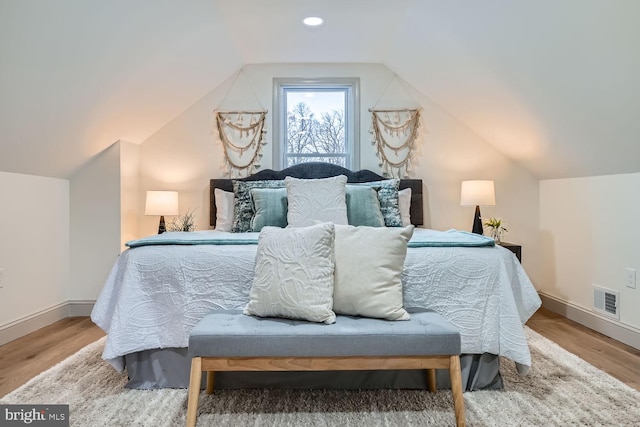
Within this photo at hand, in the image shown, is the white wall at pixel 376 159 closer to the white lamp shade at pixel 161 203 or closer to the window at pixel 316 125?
the window at pixel 316 125

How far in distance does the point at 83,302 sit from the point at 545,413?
358 cm

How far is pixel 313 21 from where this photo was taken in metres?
3.39

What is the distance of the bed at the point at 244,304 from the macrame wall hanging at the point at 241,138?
6.92 ft

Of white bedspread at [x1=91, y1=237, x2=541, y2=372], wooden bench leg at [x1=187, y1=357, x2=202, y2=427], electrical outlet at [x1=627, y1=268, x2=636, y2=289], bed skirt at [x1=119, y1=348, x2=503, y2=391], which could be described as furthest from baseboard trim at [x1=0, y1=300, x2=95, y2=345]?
electrical outlet at [x1=627, y1=268, x2=636, y2=289]

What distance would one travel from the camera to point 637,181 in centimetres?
286

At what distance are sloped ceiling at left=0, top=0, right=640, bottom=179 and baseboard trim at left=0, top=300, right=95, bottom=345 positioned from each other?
42.9 inches

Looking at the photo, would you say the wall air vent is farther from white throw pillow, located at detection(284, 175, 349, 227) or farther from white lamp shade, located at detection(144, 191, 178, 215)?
white lamp shade, located at detection(144, 191, 178, 215)

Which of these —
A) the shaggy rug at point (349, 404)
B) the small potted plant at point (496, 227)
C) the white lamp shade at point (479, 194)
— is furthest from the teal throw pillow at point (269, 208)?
the small potted plant at point (496, 227)

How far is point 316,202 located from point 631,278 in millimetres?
2219

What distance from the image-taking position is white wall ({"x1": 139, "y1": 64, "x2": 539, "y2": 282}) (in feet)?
13.7

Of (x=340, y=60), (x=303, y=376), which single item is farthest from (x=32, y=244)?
(x=340, y=60)

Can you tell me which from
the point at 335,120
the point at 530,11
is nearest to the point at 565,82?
the point at 530,11

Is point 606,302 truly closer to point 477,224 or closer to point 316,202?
point 477,224

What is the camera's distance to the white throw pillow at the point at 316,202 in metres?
3.11
